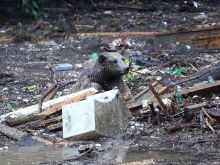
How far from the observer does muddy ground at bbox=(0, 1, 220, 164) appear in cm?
629

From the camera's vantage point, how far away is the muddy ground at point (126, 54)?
6.29m

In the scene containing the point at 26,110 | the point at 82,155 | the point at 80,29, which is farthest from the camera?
the point at 80,29

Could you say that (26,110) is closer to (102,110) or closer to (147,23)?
(102,110)

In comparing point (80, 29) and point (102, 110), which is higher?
point (102, 110)

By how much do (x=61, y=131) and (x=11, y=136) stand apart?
604 millimetres

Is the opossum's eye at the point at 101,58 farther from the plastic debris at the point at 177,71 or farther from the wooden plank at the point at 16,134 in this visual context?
the wooden plank at the point at 16,134

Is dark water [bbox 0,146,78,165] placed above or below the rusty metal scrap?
above

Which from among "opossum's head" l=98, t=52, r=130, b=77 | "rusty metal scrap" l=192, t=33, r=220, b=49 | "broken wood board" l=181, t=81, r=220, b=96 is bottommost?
"rusty metal scrap" l=192, t=33, r=220, b=49

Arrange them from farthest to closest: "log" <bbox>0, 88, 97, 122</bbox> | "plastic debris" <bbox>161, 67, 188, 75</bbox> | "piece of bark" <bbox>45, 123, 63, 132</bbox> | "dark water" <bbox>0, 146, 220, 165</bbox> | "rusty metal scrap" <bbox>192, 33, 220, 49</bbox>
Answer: "rusty metal scrap" <bbox>192, 33, 220, 49</bbox>
"plastic debris" <bbox>161, 67, 188, 75</bbox>
"log" <bbox>0, 88, 97, 122</bbox>
"piece of bark" <bbox>45, 123, 63, 132</bbox>
"dark water" <bbox>0, 146, 220, 165</bbox>

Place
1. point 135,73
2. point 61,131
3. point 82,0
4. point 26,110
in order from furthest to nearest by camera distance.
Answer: point 82,0 → point 135,73 → point 26,110 → point 61,131

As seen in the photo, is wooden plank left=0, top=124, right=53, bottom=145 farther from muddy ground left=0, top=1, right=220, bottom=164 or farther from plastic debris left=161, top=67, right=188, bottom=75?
plastic debris left=161, top=67, right=188, bottom=75

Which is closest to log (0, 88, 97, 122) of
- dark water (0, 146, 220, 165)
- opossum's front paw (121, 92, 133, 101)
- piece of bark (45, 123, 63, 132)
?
piece of bark (45, 123, 63, 132)

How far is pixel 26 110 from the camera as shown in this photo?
7.94 m

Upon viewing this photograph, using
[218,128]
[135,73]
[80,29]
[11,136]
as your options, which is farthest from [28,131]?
[80,29]
